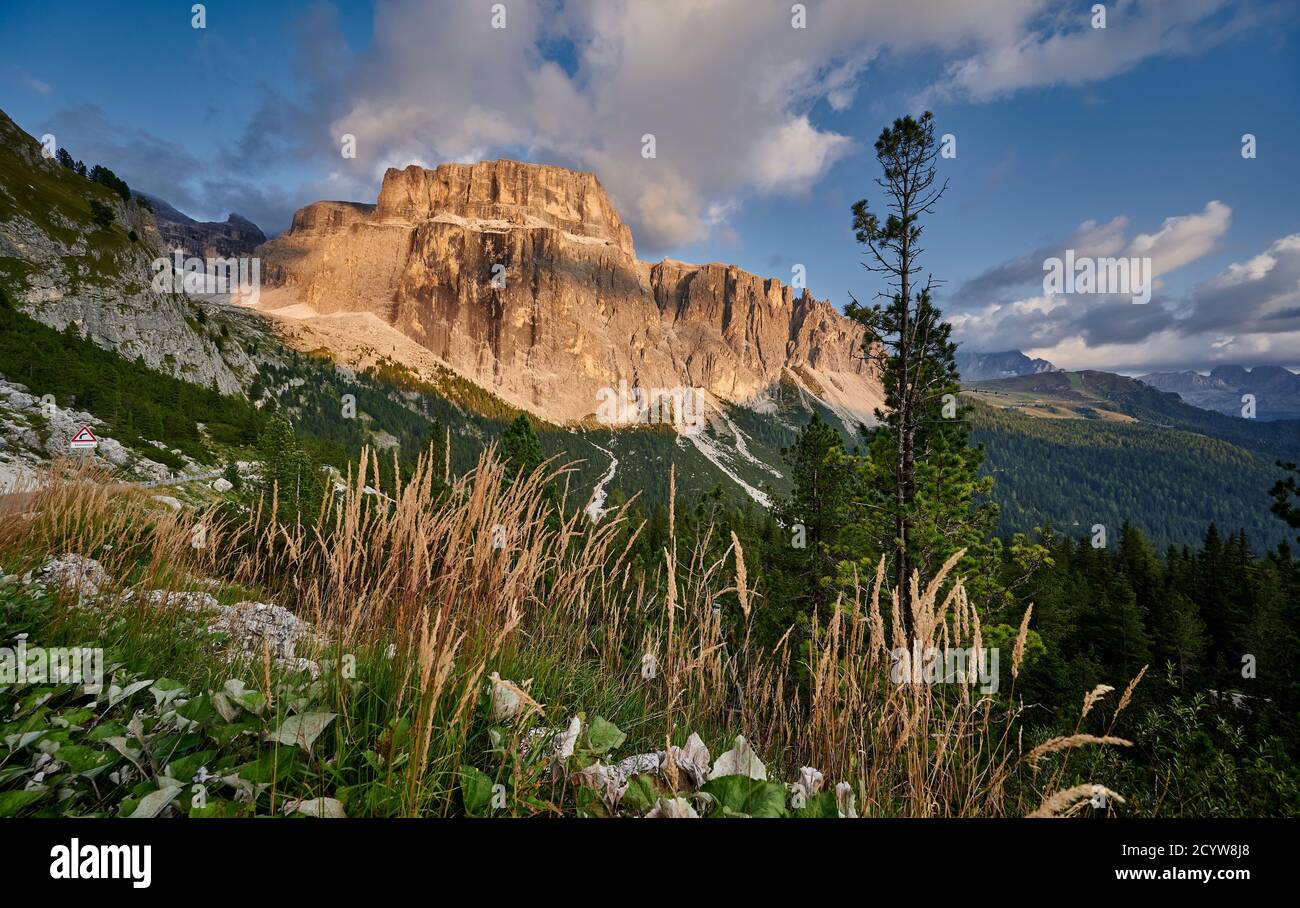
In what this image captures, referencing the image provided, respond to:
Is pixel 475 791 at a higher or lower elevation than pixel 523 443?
lower

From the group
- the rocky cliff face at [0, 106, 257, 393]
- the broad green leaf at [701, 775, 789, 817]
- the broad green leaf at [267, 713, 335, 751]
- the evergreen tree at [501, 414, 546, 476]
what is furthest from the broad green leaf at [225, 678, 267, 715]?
the rocky cliff face at [0, 106, 257, 393]

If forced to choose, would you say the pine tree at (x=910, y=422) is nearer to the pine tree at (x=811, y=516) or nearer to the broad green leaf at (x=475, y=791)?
the pine tree at (x=811, y=516)

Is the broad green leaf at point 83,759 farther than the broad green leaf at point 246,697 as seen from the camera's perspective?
No

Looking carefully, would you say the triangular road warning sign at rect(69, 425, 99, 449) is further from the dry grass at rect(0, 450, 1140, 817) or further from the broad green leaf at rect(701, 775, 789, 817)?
the broad green leaf at rect(701, 775, 789, 817)

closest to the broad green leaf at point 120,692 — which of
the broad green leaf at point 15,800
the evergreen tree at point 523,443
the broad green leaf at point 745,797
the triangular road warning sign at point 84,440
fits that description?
the broad green leaf at point 15,800

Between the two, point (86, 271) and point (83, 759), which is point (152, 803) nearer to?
point (83, 759)

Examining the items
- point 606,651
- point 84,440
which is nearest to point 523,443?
point 84,440

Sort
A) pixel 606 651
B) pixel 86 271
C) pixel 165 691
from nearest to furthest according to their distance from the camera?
pixel 165 691 < pixel 606 651 < pixel 86 271

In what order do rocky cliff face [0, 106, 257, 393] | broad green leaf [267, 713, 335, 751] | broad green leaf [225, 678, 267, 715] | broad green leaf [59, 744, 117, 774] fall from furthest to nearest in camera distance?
1. rocky cliff face [0, 106, 257, 393]
2. broad green leaf [225, 678, 267, 715]
3. broad green leaf [267, 713, 335, 751]
4. broad green leaf [59, 744, 117, 774]

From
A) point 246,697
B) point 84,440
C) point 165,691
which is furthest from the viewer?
point 84,440

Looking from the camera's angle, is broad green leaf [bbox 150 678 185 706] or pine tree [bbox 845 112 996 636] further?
pine tree [bbox 845 112 996 636]

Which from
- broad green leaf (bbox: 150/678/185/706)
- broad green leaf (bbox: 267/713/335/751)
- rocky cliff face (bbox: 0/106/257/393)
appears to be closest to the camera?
broad green leaf (bbox: 267/713/335/751)

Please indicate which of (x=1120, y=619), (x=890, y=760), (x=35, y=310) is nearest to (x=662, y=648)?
(x=890, y=760)

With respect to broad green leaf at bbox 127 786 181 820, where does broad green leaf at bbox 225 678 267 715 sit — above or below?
above
